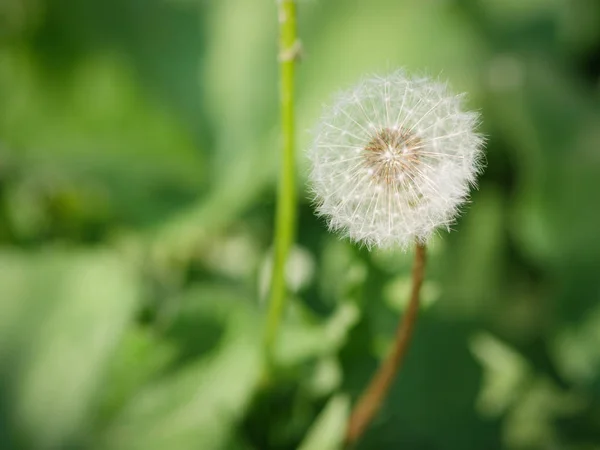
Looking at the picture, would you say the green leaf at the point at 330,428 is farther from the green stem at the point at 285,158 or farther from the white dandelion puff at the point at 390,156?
the white dandelion puff at the point at 390,156

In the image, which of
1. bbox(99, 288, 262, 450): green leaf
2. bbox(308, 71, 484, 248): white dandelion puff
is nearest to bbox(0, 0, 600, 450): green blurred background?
bbox(99, 288, 262, 450): green leaf

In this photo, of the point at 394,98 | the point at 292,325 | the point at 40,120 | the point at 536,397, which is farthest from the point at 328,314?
the point at 40,120

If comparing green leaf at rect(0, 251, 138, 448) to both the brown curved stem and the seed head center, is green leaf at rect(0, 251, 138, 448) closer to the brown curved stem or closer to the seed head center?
the brown curved stem

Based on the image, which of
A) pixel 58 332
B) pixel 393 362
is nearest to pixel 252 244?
pixel 58 332

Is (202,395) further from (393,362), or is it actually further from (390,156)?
(390,156)

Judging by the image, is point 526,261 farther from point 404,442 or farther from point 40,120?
point 40,120

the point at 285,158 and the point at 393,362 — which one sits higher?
the point at 285,158
